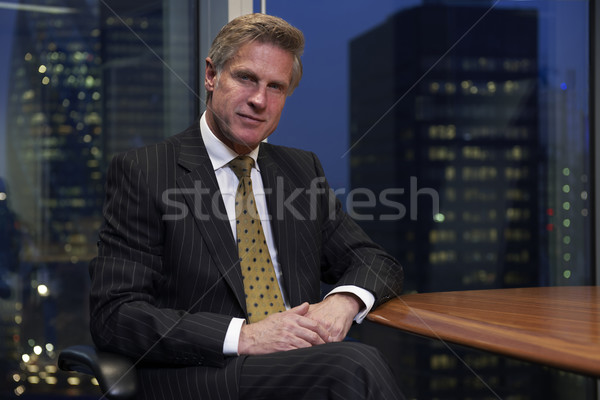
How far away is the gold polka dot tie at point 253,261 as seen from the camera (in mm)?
1479

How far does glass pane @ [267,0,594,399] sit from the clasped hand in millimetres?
1394

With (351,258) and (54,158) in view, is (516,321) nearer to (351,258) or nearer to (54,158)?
(351,258)

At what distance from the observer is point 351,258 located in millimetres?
1661

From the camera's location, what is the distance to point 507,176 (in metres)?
2.96

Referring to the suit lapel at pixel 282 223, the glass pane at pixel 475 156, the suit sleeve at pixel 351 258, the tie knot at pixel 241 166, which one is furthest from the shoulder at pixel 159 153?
the glass pane at pixel 475 156

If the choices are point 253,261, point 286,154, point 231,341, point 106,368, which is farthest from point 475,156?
point 106,368

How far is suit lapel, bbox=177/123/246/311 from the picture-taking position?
4.64ft

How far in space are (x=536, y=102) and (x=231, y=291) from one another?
216 cm

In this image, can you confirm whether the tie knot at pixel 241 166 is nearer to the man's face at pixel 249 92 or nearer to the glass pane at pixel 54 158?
the man's face at pixel 249 92

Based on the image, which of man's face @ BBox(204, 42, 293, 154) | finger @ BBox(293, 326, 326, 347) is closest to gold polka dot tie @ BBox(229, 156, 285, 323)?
man's face @ BBox(204, 42, 293, 154)

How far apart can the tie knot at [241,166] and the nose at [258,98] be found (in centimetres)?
15

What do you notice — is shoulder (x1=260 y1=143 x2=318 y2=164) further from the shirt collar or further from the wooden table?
the wooden table

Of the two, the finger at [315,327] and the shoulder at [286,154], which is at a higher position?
the shoulder at [286,154]

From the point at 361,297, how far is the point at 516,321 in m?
0.42
